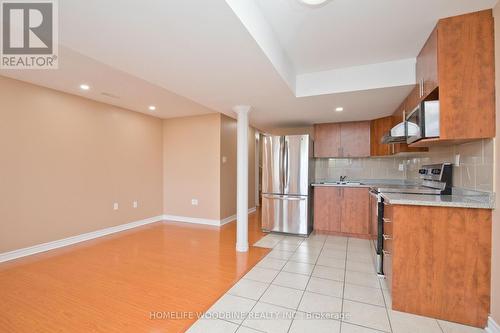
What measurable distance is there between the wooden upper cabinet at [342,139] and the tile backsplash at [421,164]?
286mm

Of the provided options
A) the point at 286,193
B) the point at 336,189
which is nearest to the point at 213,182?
the point at 286,193

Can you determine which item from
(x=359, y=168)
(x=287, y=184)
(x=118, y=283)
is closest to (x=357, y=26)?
(x=287, y=184)

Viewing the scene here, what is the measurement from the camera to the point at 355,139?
4.43 m

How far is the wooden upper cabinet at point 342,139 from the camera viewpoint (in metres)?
4.37

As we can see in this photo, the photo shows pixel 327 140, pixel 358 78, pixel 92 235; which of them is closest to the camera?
pixel 358 78

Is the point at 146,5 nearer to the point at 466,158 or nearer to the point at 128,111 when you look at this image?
the point at 466,158

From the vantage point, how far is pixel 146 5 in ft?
4.39

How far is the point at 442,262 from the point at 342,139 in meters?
3.04

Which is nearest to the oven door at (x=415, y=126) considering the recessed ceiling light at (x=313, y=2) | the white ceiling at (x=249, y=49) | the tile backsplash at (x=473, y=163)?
the tile backsplash at (x=473, y=163)

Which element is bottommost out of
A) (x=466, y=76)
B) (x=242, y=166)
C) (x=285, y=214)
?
(x=285, y=214)

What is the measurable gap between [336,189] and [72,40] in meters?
4.03

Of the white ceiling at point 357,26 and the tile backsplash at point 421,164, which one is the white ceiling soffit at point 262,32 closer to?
the white ceiling at point 357,26

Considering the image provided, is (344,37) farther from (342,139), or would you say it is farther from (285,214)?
(285,214)

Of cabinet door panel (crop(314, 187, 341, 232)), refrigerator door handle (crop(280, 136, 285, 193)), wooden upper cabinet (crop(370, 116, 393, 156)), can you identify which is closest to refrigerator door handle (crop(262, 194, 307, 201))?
refrigerator door handle (crop(280, 136, 285, 193))
